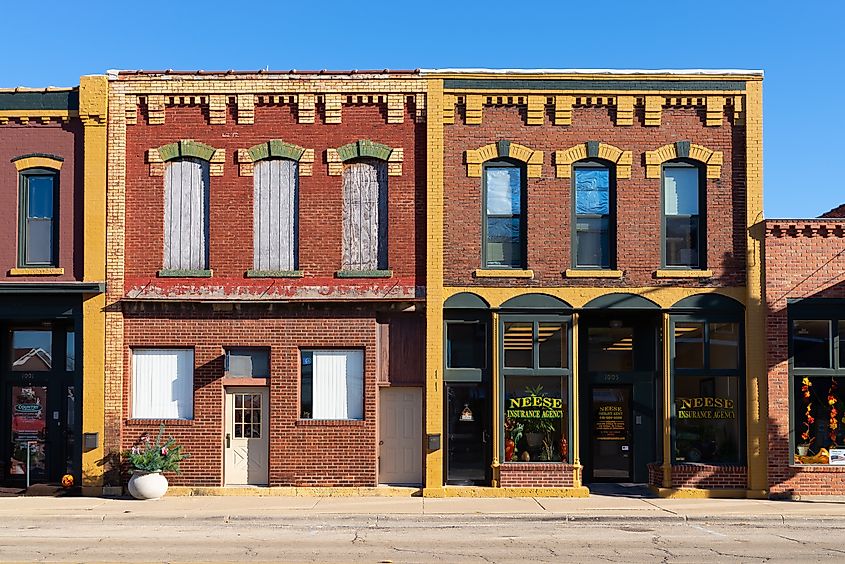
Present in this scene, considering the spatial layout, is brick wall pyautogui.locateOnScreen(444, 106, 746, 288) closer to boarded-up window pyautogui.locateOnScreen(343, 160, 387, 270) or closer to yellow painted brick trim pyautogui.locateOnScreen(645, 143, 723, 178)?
→ yellow painted brick trim pyautogui.locateOnScreen(645, 143, 723, 178)

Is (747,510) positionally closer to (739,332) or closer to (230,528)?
(739,332)

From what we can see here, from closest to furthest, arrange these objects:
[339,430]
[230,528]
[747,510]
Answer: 1. [230,528]
2. [747,510]
3. [339,430]

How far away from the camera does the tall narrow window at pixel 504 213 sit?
20.5m

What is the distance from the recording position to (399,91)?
20.4 metres

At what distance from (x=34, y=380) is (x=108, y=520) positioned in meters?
4.98

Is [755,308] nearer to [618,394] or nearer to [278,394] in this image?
[618,394]

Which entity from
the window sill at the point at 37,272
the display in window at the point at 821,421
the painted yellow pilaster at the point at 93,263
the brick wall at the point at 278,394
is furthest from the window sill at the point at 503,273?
the window sill at the point at 37,272

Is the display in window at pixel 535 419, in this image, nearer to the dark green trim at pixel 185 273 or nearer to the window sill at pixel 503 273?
the window sill at pixel 503 273

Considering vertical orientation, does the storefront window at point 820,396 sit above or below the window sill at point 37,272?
below

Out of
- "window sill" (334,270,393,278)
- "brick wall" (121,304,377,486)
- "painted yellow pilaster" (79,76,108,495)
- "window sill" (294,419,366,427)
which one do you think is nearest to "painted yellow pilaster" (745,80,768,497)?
"window sill" (334,270,393,278)

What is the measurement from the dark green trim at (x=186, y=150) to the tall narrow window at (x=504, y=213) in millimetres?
5771

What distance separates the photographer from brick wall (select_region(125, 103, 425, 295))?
66.8ft

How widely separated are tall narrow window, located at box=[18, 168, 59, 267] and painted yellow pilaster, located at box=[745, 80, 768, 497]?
14296mm

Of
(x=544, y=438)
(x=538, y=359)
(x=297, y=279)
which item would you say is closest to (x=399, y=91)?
(x=297, y=279)
